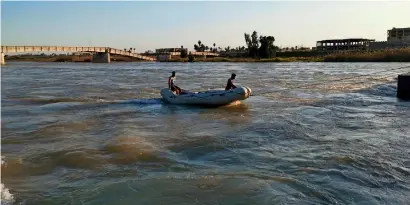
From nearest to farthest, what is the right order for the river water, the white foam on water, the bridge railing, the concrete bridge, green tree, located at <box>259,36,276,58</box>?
the white foam on water, the river water, the bridge railing, the concrete bridge, green tree, located at <box>259,36,276,58</box>

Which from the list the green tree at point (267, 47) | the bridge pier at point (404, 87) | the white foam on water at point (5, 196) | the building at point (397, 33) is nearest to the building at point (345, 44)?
the building at point (397, 33)

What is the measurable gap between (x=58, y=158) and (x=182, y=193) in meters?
4.90

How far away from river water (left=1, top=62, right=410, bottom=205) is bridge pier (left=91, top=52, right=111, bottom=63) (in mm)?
92065

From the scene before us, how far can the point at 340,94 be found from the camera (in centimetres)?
2855

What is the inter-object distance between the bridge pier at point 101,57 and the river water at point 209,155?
302ft

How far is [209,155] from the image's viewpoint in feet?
41.3

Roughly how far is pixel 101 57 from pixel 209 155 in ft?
349

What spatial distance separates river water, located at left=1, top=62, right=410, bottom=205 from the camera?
941cm

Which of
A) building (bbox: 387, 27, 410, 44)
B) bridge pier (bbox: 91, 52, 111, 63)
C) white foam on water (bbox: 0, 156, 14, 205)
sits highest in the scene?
building (bbox: 387, 27, 410, 44)

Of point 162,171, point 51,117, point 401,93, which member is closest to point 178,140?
point 162,171

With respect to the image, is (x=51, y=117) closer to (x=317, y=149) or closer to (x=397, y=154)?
(x=317, y=149)

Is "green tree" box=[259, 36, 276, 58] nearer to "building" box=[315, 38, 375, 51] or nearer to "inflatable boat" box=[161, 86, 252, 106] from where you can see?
"building" box=[315, 38, 375, 51]

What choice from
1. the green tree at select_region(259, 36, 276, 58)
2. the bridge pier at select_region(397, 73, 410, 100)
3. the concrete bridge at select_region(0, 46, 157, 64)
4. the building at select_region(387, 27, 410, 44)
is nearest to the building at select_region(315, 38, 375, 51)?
the building at select_region(387, 27, 410, 44)

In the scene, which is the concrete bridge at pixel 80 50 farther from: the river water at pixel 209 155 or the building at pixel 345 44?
the river water at pixel 209 155
